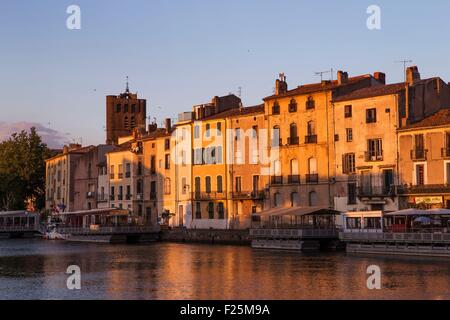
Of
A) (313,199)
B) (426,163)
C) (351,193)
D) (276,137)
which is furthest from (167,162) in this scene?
(426,163)

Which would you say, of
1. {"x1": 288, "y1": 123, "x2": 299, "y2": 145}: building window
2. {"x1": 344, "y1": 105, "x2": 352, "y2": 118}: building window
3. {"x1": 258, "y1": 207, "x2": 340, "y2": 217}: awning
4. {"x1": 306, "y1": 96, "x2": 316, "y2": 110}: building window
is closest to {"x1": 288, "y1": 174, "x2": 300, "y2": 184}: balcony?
{"x1": 288, "y1": 123, "x2": 299, "y2": 145}: building window

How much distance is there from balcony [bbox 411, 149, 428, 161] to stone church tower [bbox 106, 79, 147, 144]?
231 ft

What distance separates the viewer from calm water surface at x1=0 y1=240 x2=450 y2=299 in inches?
1400

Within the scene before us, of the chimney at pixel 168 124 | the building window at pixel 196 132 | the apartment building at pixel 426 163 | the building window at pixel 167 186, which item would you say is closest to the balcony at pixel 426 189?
the apartment building at pixel 426 163

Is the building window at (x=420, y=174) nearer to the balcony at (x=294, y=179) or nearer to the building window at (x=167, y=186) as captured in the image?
the balcony at (x=294, y=179)

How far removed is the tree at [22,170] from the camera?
11506cm

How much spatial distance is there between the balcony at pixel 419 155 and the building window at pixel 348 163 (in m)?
6.58

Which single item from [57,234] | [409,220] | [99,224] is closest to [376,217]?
[409,220]

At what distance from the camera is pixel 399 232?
5481cm

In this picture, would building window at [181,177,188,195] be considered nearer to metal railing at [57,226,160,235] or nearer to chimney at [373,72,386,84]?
metal railing at [57,226,160,235]

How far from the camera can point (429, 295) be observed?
33719 millimetres

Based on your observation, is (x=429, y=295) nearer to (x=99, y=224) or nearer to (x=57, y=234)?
(x=99, y=224)

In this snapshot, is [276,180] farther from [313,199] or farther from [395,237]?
[395,237]

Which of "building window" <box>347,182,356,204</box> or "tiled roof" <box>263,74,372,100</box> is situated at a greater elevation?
"tiled roof" <box>263,74,372,100</box>
